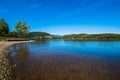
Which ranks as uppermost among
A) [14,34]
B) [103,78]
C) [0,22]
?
[0,22]

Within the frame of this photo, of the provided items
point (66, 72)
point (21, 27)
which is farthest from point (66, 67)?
point (21, 27)

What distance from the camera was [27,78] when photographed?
26.9 ft

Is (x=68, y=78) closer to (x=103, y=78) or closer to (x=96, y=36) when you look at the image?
(x=103, y=78)

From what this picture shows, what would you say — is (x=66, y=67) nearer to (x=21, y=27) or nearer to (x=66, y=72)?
(x=66, y=72)

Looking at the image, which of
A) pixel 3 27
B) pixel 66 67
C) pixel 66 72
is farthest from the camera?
pixel 3 27

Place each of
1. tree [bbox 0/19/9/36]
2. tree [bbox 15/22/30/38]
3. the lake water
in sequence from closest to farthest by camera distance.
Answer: the lake water → tree [bbox 0/19/9/36] → tree [bbox 15/22/30/38]

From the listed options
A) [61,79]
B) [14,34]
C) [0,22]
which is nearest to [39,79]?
[61,79]

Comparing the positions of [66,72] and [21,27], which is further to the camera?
[21,27]

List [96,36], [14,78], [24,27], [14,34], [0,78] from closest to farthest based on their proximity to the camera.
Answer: [0,78] → [14,78] → [24,27] → [14,34] → [96,36]

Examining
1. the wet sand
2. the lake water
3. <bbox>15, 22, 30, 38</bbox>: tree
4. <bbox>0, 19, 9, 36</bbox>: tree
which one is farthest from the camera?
<bbox>15, 22, 30, 38</bbox>: tree

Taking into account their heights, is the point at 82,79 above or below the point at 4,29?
below

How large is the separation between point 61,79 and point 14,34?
89.4 metres

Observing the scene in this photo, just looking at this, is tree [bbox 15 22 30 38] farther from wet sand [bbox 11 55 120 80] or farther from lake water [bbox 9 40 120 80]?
wet sand [bbox 11 55 120 80]

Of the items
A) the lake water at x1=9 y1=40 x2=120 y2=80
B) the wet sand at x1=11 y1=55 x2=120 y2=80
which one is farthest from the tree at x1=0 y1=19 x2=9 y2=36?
the wet sand at x1=11 y1=55 x2=120 y2=80
